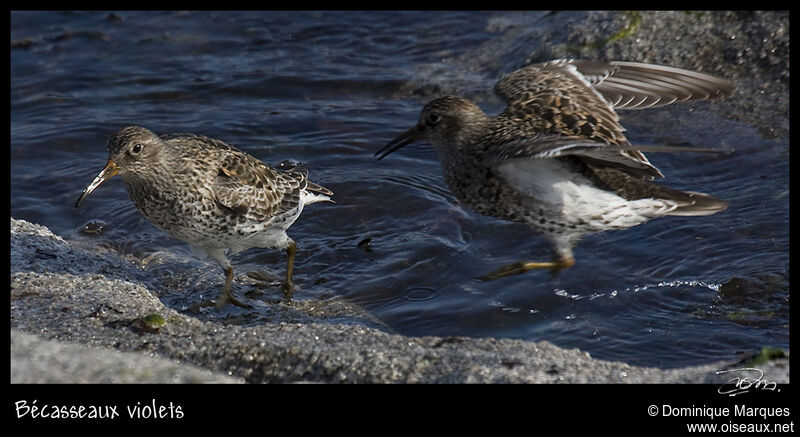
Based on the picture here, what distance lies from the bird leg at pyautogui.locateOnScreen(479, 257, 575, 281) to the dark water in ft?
0.47

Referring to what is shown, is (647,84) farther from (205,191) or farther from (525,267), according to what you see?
(205,191)

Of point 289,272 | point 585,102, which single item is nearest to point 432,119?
point 585,102

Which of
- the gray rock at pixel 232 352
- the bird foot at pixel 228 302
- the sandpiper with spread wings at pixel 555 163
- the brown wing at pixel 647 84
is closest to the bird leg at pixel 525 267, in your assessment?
the sandpiper with spread wings at pixel 555 163

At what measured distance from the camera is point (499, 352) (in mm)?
4938

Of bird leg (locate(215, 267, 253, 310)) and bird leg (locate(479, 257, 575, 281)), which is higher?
bird leg (locate(479, 257, 575, 281))

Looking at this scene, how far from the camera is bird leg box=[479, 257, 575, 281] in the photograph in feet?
22.3

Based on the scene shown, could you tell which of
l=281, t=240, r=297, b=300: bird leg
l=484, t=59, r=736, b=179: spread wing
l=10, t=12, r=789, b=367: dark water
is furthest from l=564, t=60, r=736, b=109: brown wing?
l=281, t=240, r=297, b=300: bird leg

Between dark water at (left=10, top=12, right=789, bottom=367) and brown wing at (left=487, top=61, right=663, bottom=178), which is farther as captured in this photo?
dark water at (left=10, top=12, right=789, bottom=367)

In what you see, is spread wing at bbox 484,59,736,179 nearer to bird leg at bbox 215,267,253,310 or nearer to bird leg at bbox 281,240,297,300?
bird leg at bbox 281,240,297,300

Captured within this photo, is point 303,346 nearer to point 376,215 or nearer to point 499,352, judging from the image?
point 499,352

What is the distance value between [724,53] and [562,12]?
2228 mm

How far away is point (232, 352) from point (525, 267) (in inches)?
103
